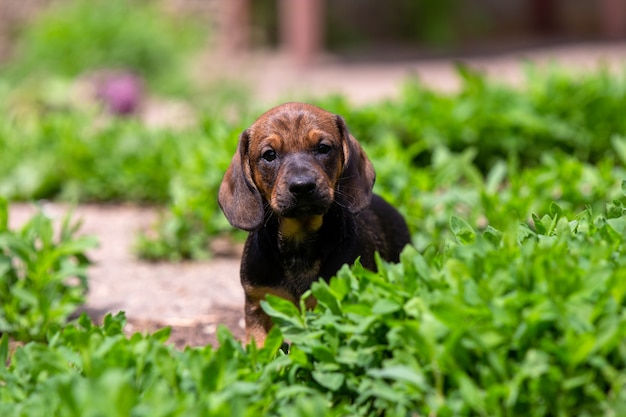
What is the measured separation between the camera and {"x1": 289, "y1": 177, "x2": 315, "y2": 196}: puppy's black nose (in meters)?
4.26

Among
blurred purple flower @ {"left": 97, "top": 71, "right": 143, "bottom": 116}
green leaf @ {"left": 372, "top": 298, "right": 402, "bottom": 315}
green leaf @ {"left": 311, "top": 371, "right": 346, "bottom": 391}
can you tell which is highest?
green leaf @ {"left": 372, "top": 298, "right": 402, "bottom": 315}

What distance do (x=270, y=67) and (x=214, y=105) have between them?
19.2 ft

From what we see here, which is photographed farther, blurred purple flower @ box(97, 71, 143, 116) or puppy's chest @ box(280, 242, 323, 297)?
blurred purple flower @ box(97, 71, 143, 116)

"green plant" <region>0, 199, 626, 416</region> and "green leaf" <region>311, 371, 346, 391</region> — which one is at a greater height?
"green plant" <region>0, 199, 626, 416</region>

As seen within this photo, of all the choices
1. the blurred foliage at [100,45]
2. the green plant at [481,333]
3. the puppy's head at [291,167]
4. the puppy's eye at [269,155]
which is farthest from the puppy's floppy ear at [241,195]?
the blurred foliage at [100,45]

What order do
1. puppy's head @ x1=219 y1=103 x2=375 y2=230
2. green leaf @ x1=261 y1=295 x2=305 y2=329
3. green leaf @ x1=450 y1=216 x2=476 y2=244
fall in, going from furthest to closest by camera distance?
puppy's head @ x1=219 y1=103 x2=375 y2=230 → green leaf @ x1=450 y1=216 x2=476 y2=244 → green leaf @ x1=261 y1=295 x2=305 y2=329

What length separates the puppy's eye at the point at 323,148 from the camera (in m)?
4.55

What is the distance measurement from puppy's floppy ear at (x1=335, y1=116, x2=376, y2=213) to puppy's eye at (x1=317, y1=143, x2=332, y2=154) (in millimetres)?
131

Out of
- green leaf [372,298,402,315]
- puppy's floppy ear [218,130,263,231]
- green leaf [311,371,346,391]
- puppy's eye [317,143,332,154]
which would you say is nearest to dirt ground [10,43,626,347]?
puppy's floppy ear [218,130,263,231]

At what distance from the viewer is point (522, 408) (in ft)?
10.3

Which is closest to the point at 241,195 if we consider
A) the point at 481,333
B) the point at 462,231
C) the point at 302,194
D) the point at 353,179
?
the point at 302,194

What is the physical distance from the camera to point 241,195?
4.59 m

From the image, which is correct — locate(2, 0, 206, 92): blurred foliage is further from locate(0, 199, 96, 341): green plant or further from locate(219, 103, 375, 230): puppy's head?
locate(219, 103, 375, 230): puppy's head

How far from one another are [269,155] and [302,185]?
37 cm
